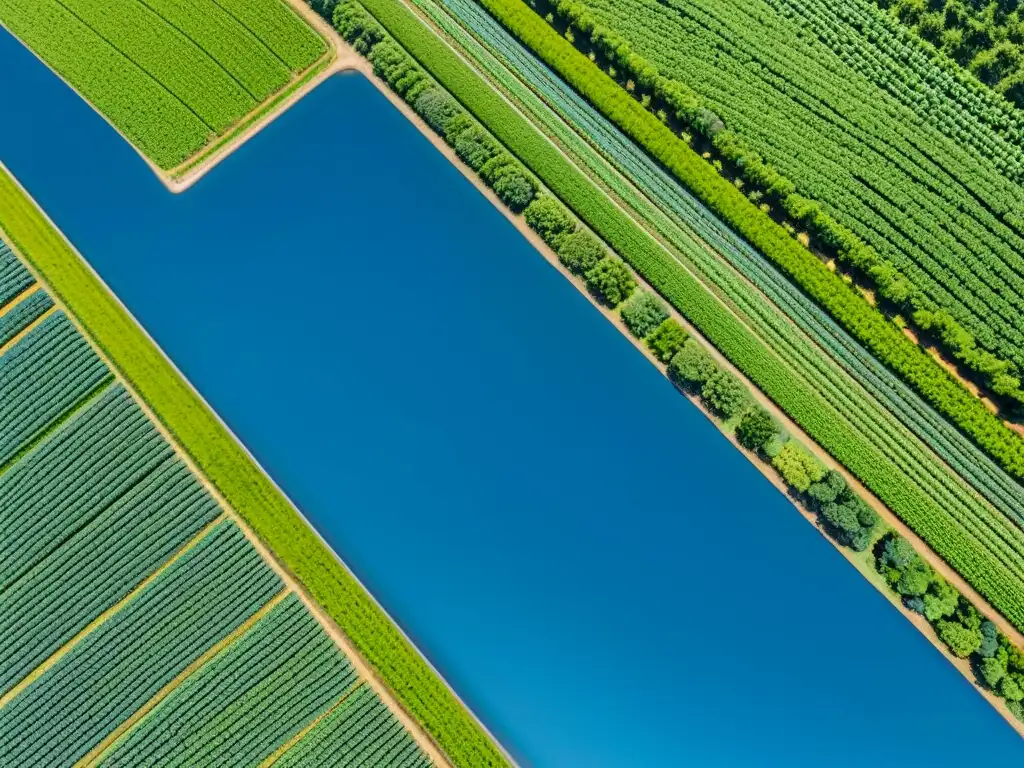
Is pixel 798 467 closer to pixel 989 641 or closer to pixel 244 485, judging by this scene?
pixel 989 641

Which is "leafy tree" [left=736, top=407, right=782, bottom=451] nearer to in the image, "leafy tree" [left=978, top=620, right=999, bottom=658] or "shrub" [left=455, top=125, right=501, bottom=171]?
"leafy tree" [left=978, top=620, right=999, bottom=658]

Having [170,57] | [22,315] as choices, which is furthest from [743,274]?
[22,315]

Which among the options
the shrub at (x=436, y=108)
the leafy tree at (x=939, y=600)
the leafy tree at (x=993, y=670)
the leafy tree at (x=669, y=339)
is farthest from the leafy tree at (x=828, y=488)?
the shrub at (x=436, y=108)

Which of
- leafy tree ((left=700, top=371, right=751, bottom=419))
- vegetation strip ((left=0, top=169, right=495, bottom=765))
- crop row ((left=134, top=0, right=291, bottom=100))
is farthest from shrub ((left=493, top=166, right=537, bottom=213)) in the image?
vegetation strip ((left=0, top=169, right=495, bottom=765))

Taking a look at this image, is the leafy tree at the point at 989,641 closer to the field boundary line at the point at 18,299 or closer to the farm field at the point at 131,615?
the farm field at the point at 131,615

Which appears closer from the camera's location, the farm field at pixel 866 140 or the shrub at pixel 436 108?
the farm field at pixel 866 140

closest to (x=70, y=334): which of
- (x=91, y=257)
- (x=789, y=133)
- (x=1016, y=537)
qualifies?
(x=91, y=257)
